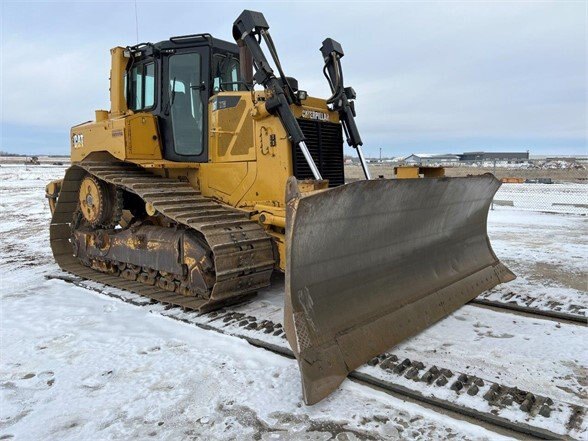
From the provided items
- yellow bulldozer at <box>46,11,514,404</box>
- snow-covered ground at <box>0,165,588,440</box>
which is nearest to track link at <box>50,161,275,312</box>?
yellow bulldozer at <box>46,11,514,404</box>

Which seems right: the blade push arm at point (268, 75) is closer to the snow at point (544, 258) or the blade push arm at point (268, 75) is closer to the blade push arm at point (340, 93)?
the blade push arm at point (340, 93)

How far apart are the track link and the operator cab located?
0.56 meters

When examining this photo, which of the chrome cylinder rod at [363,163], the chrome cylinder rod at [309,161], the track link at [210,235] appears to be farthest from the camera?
the chrome cylinder rod at [363,163]

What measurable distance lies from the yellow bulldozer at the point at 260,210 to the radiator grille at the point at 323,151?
0.02m

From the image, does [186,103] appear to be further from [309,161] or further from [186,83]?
[309,161]

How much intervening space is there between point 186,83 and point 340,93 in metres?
1.97

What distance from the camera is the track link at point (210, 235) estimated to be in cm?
490

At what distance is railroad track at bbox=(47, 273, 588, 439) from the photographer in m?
2.89

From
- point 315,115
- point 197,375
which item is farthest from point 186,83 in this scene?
point 197,375

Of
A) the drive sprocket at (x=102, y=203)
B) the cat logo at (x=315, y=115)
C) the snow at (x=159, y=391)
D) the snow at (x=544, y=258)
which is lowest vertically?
the snow at (x=159, y=391)

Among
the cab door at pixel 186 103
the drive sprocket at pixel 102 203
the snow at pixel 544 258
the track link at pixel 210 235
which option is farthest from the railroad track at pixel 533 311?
the drive sprocket at pixel 102 203

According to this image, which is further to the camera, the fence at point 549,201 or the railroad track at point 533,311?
the fence at point 549,201

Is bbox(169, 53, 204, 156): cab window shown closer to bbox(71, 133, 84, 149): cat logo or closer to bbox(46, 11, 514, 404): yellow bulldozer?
bbox(46, 11, 514, 404): yellow bulldozer

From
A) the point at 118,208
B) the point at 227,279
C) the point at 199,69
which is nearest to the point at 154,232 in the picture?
the point at 118,208
